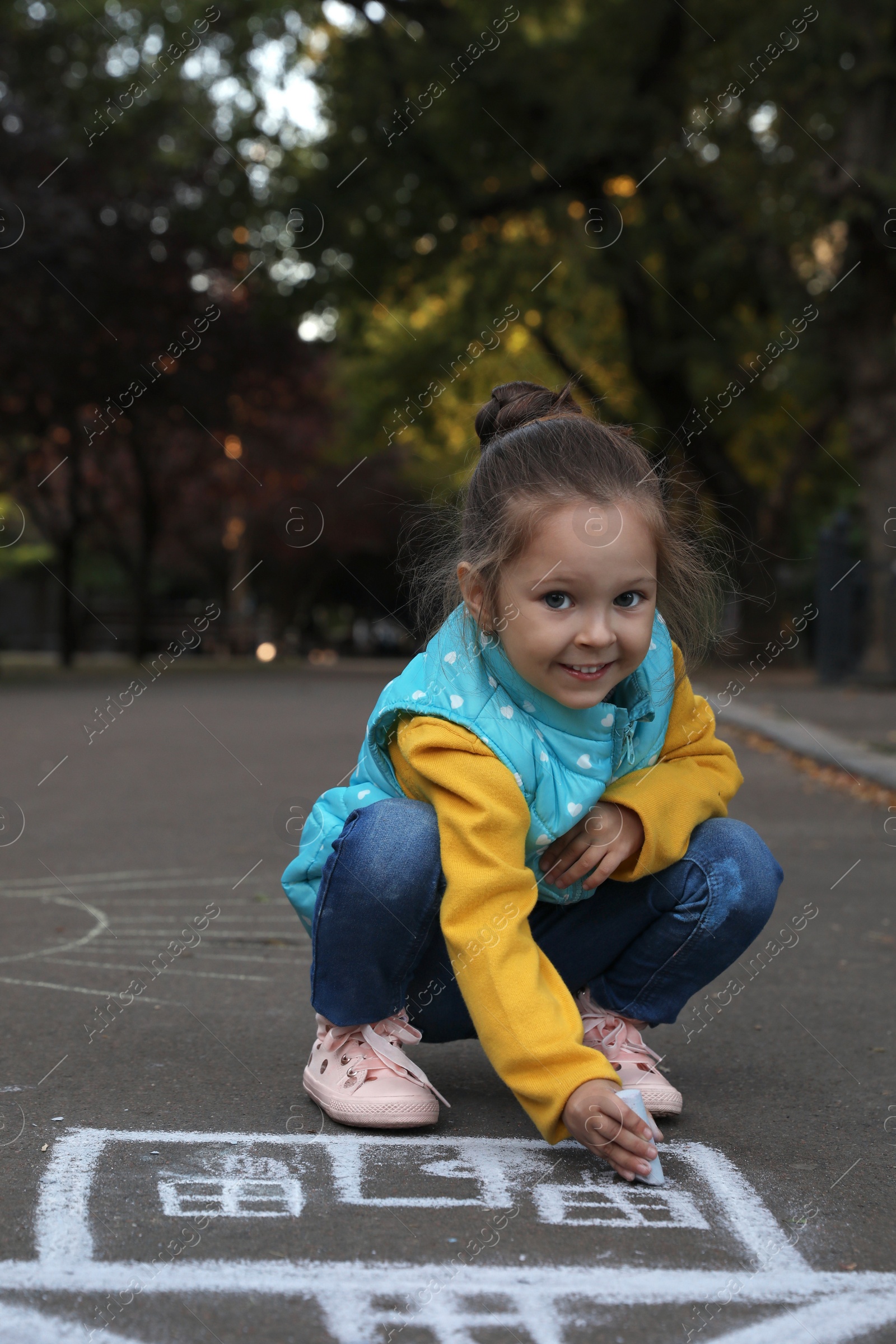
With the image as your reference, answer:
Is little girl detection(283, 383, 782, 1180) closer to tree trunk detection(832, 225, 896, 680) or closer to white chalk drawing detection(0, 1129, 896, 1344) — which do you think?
white chalk drawing detection(0, 1129, 896, 1344)

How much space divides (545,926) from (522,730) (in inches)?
18.3

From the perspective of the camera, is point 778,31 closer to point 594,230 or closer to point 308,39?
point 594,230

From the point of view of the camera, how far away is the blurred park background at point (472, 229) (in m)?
17.3

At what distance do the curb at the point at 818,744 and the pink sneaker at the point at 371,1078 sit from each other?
5059 mm

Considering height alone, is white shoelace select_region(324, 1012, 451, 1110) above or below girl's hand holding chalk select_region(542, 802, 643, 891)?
below

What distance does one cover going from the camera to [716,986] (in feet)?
13.0

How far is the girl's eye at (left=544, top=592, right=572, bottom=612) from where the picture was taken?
2.54m

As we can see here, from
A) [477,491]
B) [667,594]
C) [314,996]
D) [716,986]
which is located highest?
[477,491]

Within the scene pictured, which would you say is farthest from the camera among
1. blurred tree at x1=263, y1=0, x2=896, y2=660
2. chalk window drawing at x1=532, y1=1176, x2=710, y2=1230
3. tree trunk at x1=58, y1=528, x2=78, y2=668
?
tree trunk at x1=58, y1=528, x2=78, y2=668

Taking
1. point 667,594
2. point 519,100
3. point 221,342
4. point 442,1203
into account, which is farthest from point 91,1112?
point 221,342

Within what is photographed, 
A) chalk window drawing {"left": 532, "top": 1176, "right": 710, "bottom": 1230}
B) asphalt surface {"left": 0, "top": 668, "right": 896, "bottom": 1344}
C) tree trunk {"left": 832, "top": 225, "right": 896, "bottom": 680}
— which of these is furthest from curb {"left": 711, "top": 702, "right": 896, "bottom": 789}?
tree trunk {"left": 832, "top": 225, "right": 896, "bottom": 680}

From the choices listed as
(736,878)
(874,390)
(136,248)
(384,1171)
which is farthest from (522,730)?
(136,248)

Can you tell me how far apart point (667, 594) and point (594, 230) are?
1942 cm

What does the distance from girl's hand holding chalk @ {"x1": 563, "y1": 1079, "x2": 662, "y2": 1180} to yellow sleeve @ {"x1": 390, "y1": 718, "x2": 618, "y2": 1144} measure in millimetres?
22
